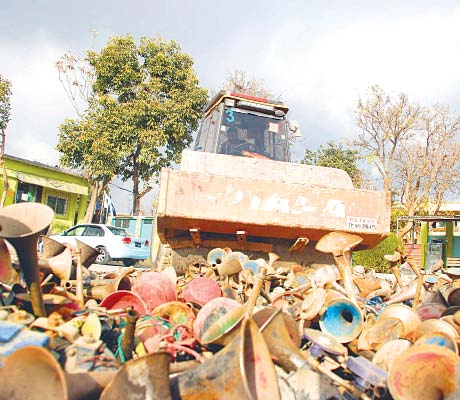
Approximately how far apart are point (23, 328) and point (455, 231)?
88.3 ft

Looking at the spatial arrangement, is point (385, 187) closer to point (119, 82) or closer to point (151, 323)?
point (119, 82)

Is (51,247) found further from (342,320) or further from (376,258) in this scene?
(376,258)

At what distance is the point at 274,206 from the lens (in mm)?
4910

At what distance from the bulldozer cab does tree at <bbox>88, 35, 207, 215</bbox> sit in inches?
450

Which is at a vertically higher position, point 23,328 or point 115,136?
point 115,136

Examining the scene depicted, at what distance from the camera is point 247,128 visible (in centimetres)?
700

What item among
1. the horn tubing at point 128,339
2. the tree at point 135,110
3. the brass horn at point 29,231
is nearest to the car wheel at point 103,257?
the tree at point 135,110

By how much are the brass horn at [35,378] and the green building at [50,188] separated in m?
19.7

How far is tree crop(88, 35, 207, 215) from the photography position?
18.2 metres

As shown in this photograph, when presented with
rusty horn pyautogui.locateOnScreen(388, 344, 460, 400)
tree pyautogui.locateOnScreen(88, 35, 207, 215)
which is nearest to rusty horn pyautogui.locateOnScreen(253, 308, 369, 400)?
rusty horn pyautogui.locateOnScreen(388, 344, 460, 400)

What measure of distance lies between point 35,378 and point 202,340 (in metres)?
1.07

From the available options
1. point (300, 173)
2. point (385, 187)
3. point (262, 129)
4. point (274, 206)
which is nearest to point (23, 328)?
point (274, 206)

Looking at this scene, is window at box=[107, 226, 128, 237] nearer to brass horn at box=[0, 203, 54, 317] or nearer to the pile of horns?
the pile of horns

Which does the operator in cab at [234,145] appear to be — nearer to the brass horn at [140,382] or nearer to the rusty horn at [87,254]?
the rusty horn at [87,254]
